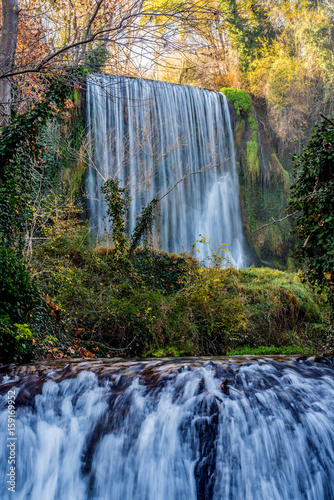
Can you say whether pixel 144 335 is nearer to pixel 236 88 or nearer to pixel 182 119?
pixel 182 119

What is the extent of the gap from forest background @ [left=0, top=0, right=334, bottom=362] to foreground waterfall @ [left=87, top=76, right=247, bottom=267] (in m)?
1.12

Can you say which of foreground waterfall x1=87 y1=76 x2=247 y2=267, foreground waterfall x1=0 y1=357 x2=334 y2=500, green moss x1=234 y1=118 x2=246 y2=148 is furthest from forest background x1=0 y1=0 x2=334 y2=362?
green moss x1=234 y1=118 x2=246 y2=148

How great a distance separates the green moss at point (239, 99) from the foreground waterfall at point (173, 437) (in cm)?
1819

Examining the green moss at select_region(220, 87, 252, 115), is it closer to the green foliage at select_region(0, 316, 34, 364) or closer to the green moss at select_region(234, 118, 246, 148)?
the green moss at select_region(234, 118, 246, 148)

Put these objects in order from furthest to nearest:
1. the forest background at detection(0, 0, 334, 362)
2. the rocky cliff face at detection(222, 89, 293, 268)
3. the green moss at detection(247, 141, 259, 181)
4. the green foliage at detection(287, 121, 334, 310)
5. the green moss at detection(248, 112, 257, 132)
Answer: the green moss at detection(248, 112, 257, 132) → the green moss at detection(247, 141, 259, 181) → the rocky cliff face at detection(222, 89, 293, 268) → the forest background at detection(0, 0, 334, 362) → the green foliage at detection(287, 121, 334, 310)

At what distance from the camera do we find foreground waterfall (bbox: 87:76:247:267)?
15148mm

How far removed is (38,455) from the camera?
10.8ft

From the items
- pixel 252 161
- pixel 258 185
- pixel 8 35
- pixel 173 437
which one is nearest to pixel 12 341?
pixel 173 437

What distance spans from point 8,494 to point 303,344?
7.28 metres

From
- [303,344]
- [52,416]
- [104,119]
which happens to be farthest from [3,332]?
[104,119]

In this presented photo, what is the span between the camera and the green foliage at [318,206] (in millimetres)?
4773

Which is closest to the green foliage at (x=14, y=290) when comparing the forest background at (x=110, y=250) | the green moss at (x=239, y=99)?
the forest background at (x=110, y=250)

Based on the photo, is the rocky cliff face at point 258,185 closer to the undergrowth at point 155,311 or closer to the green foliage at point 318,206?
the undergrowth at point 155,311

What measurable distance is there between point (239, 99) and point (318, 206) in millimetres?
16450
